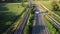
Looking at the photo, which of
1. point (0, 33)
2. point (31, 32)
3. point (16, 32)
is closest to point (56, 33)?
point (31, 32)

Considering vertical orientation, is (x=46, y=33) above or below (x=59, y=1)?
above

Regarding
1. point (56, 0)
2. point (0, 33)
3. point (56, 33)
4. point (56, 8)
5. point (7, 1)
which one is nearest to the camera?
point (56, 33)

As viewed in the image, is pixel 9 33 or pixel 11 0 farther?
pixel 11 0

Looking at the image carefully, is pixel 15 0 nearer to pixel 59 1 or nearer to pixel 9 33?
pixel 59 1

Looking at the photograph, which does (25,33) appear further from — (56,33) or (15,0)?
(15,0)

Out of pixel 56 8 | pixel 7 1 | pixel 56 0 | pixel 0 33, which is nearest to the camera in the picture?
pixel 0 33

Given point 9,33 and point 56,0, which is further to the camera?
point 56,0

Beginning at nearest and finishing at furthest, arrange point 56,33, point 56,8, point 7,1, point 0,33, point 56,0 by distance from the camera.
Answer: point 56,33, point 0,33, point 56,8, point 56,0, point 7,1

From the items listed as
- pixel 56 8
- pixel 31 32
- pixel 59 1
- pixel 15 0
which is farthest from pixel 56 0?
pixel 31 32

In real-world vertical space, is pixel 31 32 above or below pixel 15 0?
above
